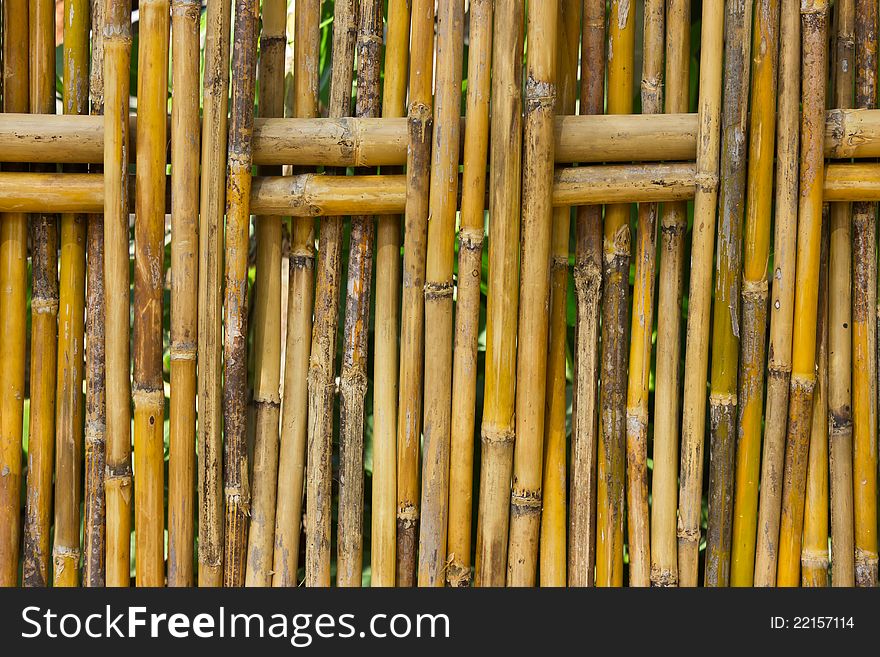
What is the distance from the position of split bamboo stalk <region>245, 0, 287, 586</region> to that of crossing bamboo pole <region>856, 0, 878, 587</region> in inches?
24.9

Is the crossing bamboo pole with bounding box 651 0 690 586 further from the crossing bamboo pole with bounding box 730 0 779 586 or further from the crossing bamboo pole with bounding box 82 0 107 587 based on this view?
the crossing bamboo pole with bounding box 82 0 107 587

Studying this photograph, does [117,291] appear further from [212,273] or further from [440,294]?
[440,294]

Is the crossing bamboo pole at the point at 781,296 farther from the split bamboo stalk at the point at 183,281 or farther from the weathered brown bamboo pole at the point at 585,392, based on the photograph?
the split bamboo stalk at the point at 183,281

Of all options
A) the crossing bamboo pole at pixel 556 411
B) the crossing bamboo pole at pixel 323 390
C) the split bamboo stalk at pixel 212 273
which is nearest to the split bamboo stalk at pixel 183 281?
the split bamboo stalk at pixel 212 273

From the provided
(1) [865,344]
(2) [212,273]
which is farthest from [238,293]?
(1) [865,344]

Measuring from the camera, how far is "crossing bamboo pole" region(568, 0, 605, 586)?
884 mm

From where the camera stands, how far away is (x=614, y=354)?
89 centimetres

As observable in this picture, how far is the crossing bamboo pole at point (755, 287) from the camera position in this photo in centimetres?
83

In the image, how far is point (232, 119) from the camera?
0.82 m

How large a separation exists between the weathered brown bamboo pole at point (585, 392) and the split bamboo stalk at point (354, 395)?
236mm

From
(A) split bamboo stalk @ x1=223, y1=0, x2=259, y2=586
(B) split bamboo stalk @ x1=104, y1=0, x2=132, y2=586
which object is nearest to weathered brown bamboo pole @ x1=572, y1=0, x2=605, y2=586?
(A) split bamboo stalk @ x1=223, y1=0, x2=259, y2=586
